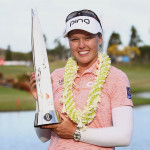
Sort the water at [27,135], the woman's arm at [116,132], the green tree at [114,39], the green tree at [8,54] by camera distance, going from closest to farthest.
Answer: the woman's arm at [116,132], the water at [27,135], the green tree at [8,54], the green tree at [114,39]

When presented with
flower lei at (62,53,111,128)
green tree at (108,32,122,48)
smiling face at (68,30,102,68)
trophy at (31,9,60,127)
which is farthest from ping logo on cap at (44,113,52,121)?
green tree at (108,32,122,48)

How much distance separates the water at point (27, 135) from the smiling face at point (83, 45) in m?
6.47

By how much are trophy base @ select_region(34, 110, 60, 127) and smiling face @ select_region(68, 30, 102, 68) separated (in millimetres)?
423

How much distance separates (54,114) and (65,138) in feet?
0.60

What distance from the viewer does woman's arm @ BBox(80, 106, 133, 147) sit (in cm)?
269

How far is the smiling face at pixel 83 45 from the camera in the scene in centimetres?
289

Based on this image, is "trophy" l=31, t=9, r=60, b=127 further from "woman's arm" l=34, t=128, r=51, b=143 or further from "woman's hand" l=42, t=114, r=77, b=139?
"woman's arm" l=34, t=128, r=51, b=143

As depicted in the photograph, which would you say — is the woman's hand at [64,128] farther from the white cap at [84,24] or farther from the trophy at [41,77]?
the white cap at [84,24]

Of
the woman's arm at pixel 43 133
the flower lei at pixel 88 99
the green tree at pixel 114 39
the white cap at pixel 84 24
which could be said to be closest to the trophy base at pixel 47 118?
the flower lei at pixel 88 99

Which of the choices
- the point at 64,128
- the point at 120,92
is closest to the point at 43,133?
the point at 64,128

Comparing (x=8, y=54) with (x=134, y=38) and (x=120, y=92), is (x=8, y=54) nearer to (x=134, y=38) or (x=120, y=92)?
(x=134, y=38)

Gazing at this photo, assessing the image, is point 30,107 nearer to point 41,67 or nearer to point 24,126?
point 24,126

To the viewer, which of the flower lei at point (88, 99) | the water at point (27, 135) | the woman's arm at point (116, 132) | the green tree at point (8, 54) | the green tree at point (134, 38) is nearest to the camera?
the woman's arm at point (116, 132)

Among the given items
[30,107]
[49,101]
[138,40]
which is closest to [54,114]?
[49,101]
